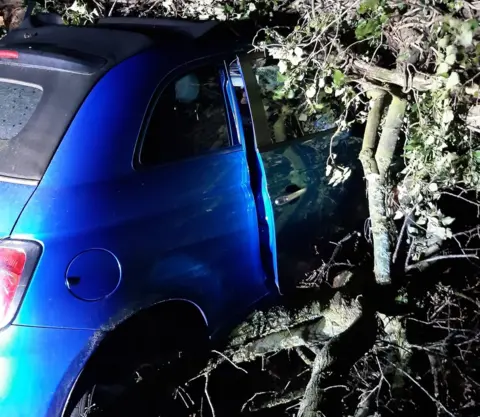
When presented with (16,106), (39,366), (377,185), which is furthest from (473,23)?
(39,366)

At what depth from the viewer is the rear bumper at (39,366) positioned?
2.44 m

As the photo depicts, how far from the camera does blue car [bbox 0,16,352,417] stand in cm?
252

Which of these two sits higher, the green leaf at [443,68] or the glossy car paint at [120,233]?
the green leaf at [443,68]

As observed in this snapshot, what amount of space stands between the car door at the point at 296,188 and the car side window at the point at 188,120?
19 centimetres

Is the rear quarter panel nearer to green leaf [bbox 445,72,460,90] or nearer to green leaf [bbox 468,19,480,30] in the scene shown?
green leaf [bbox 445,72,460,90]

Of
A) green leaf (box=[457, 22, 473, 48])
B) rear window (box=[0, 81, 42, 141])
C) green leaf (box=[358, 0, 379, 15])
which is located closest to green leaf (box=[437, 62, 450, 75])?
green leaf (box=[457, 22, 473, 48])

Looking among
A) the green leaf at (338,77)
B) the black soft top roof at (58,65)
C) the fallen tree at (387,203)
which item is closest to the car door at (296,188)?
the fallen tree at (387,203)

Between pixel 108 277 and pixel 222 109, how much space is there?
1103mm

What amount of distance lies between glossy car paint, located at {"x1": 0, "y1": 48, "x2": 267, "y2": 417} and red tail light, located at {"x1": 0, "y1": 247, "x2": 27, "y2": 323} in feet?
0.20

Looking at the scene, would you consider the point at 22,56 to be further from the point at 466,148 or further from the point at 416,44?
the point at 466,148

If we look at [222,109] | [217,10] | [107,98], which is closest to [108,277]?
[107,98]

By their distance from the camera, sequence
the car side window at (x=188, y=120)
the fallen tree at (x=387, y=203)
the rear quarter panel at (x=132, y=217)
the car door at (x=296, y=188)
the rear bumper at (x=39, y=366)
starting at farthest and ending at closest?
the car door at (x=296, y=188) → the fallen tree at (x=387, y=203) → the car side window at (x=188, y=120) → the rear quarter panel at (x=132, y=217) → the rear bumper at (x=39, y=366)

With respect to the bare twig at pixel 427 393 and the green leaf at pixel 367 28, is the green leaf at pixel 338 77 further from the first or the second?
the bare twig at pixel 427 393

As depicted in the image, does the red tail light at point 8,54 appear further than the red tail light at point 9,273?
Yes
